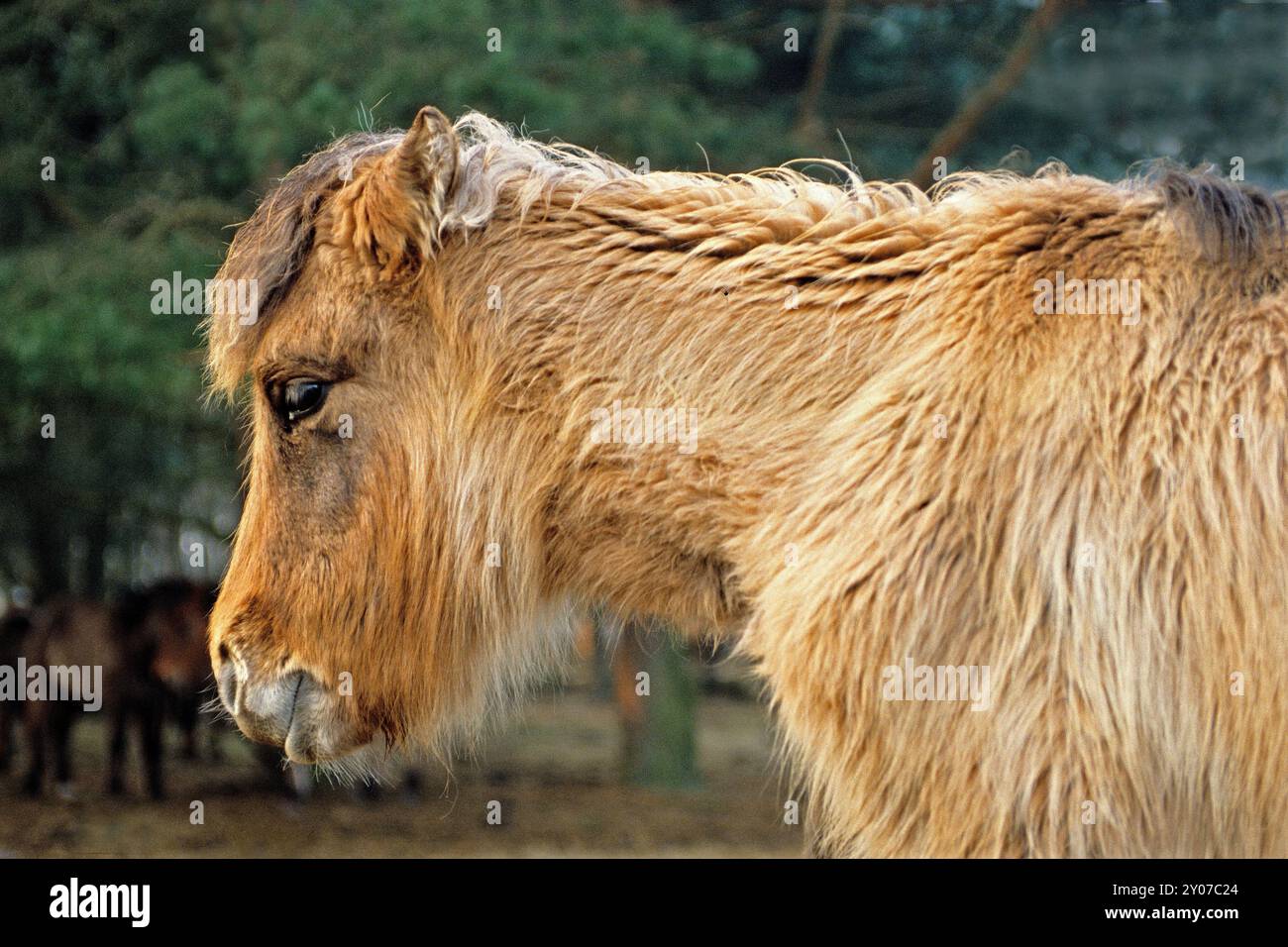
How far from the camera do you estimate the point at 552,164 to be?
10.0ft

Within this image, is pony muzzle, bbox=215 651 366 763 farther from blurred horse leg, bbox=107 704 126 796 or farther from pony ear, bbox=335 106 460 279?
blurred horse leg, bbox=107 704 126 796

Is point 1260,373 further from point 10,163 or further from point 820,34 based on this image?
point 820,34

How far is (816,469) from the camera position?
2.64 m

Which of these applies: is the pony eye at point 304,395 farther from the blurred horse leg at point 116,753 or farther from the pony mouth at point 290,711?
the blurred horse leg at point 116,753

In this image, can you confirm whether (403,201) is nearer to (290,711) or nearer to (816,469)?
(816,469)

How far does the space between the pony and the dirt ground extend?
22.9ft

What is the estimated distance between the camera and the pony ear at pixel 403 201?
278 cm

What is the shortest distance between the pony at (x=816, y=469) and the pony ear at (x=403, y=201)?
0.03 feet

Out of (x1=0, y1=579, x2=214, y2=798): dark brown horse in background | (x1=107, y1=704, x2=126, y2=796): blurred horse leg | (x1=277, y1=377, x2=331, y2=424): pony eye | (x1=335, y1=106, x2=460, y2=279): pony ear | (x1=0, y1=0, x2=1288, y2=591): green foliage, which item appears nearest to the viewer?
(x1=335, y1=106, x2=460, y2=279): pony ear

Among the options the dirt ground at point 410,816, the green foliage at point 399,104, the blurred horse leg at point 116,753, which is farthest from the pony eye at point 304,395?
the blurred horse leg at point 116,753

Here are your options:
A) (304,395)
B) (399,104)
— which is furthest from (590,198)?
(399,104)

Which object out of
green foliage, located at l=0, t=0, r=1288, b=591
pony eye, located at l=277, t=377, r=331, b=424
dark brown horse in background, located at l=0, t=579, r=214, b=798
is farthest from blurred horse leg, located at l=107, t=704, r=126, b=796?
pony eye, located at l=277, t=377, r=331, b=424

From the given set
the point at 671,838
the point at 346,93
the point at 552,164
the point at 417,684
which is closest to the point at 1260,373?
the point at 552,164

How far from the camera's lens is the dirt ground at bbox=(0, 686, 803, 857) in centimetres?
1148
